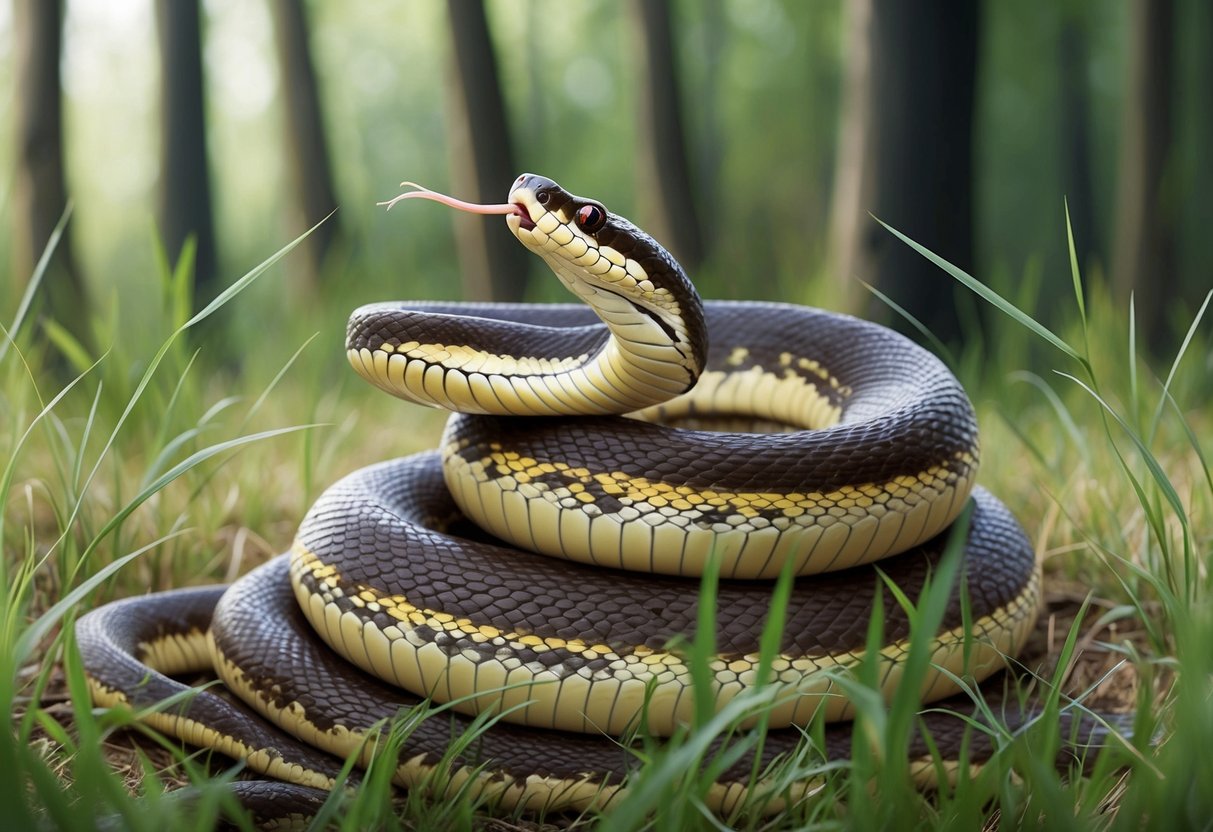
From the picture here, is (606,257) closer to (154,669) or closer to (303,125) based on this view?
(154,669)

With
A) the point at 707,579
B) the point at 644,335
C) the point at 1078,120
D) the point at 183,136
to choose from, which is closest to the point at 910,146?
the point at 644,335

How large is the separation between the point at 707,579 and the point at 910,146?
6.13 m

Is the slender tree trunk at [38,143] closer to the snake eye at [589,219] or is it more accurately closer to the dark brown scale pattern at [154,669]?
the dark brown scale pattern at [154,669]

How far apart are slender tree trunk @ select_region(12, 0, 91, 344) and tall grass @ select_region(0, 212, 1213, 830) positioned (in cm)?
117

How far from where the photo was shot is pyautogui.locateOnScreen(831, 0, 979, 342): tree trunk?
7.03 m

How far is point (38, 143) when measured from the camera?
329 inches

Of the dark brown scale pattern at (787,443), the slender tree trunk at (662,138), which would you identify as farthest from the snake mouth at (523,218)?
the slender tree trunk at (662,138)

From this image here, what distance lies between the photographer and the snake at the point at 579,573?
268 centimetres

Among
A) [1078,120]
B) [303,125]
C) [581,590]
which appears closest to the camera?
[581,590]

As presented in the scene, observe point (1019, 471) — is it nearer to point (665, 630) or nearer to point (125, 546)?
point (665, 630)

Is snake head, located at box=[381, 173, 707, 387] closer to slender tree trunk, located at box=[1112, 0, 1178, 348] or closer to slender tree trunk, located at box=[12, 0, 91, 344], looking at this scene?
slender tree trunk, located at box=[12, 0, 91, 344]

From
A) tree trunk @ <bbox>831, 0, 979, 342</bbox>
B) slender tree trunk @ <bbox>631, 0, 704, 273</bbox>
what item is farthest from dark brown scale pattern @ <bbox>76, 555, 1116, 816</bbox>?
slender tree trunk @ <bbox>631, 0, 704, 273</bbox>

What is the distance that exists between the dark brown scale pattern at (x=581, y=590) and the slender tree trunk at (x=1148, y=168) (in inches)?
393

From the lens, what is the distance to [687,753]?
152 cm
